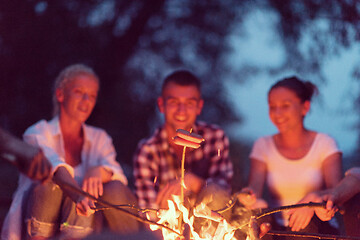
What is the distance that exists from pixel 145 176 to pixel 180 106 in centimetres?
57

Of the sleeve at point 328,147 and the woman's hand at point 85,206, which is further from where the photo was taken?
the sleeve at point 328,147

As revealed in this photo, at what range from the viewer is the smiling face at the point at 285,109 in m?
2.88

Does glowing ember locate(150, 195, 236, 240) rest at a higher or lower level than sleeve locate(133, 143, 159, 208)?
lower

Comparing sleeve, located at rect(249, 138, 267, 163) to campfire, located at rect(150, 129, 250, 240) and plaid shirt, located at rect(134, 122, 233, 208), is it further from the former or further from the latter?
campfire, located at rect(150, 129, 250, 240)

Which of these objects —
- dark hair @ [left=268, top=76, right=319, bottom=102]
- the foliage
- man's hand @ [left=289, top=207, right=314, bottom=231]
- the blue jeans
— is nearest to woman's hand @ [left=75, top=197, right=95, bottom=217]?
the blue jeans

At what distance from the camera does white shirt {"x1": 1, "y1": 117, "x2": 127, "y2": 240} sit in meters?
2.42

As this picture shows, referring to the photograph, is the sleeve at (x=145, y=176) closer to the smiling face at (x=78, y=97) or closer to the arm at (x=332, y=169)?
the smiling face at (x=78, y=97)

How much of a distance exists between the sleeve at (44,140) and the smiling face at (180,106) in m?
0.85

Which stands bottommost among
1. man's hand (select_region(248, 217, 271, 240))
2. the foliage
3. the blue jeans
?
the blue jeans

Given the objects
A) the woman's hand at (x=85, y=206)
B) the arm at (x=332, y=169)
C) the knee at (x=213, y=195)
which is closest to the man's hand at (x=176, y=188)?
the knee at (x=213, y=195)

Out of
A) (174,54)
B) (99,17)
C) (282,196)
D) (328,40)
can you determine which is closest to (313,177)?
(282,196)

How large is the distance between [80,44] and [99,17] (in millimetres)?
393

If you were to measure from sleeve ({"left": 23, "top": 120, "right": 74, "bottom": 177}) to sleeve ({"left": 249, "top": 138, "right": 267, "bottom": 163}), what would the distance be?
1.29 metres

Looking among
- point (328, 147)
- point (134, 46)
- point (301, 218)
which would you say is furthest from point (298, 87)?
point (134, 46)
